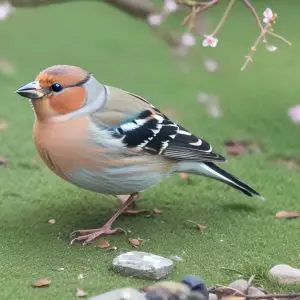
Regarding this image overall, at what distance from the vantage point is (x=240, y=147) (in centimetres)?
471

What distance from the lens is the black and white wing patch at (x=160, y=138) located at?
10.9 feet

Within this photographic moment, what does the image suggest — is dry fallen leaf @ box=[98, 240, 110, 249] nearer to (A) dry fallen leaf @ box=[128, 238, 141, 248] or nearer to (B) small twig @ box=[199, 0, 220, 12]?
(A) dry fallen leaf @ box=[128, 238, 141, 248]

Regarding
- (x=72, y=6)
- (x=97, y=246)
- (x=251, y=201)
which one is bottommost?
(x=72, y=6)

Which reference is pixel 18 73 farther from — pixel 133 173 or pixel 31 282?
pixel 31 282

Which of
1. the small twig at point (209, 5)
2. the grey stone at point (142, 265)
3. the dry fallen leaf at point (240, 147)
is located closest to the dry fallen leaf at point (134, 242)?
the grey stone at point (142, 265)

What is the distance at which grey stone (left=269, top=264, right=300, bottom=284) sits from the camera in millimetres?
2924

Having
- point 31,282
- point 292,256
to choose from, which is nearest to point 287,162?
point 292,256

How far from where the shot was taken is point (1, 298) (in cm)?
277

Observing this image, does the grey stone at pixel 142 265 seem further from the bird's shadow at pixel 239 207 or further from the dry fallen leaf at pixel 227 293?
the bird's shadow at pixel 239 207

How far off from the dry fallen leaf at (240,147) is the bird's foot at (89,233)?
4.46ft

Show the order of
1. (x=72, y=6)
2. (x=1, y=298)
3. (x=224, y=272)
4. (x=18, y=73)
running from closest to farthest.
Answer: (x=1, y=298), (x=224, y=272), (x=18, y=73), (x=72, y=6)

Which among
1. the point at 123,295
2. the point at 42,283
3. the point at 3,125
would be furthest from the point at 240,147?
the point at 123,295

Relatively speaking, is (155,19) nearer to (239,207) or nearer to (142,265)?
(239,207)

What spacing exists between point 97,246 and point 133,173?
332 millimetres
